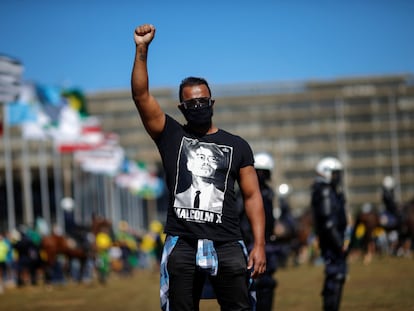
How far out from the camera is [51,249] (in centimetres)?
3262

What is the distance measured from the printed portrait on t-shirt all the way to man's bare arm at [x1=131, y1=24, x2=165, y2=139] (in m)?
0.29

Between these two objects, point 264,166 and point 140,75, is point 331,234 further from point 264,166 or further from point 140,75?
point 140,75

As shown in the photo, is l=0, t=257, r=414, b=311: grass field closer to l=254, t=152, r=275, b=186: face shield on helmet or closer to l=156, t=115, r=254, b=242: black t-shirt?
l=254, t=152, r=275, b=186: face shield on helmet

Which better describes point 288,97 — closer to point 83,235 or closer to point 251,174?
point 83,235

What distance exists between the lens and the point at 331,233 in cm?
1153

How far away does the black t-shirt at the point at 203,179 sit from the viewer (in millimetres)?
6363

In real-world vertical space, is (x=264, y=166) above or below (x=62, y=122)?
below

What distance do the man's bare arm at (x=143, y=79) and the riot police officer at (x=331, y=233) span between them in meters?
5.51

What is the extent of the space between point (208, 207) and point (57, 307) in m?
13.3

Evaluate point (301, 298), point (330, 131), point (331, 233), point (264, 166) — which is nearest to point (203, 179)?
point (264, 166)

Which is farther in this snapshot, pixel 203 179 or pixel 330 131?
pixel 330 131

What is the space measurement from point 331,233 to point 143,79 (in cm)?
571

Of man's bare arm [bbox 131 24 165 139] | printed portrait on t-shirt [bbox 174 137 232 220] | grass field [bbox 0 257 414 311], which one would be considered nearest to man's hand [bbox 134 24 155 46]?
man's bare arm [bbox 131 24 165 139]

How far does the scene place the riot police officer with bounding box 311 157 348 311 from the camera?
11539 mm
